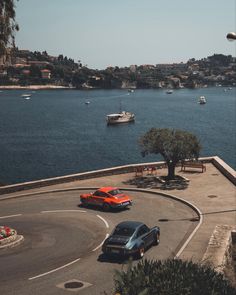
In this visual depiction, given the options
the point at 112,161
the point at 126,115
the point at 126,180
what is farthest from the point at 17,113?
the point at 126,180

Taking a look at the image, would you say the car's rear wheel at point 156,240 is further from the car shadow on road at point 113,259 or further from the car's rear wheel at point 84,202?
the car's rear wheel at point 84,202

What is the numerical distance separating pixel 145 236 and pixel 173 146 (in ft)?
59.0

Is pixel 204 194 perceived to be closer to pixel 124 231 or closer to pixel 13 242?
pixel 124 231

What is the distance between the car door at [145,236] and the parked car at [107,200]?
8193 mm

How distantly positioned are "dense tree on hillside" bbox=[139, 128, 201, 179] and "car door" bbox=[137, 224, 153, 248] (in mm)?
17355

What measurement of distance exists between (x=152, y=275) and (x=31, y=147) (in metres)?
91.7

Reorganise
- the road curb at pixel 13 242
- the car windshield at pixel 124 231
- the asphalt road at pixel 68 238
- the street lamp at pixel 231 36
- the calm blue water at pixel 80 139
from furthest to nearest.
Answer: the calm blue water at pixel 80 139 → the road curb at pixel 13 242 → the car windshield at pixel 124 231 → the street lamp at pixel 231 36 → the asphalt road at pixel 68 238

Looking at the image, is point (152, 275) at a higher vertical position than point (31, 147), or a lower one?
higher

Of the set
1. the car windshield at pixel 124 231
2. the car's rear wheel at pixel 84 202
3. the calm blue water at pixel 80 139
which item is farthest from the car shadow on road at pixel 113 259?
the calm blue water at pixel 80 139

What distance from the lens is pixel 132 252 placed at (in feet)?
67.9

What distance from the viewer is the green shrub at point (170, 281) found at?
36.9ft

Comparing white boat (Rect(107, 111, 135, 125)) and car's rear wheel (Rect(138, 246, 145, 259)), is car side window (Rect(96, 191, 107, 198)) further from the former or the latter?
white boat (Rect(107, 111, 135, 125))

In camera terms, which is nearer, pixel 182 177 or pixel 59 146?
pixel 182 177

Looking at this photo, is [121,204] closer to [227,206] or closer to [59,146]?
[227,206]
